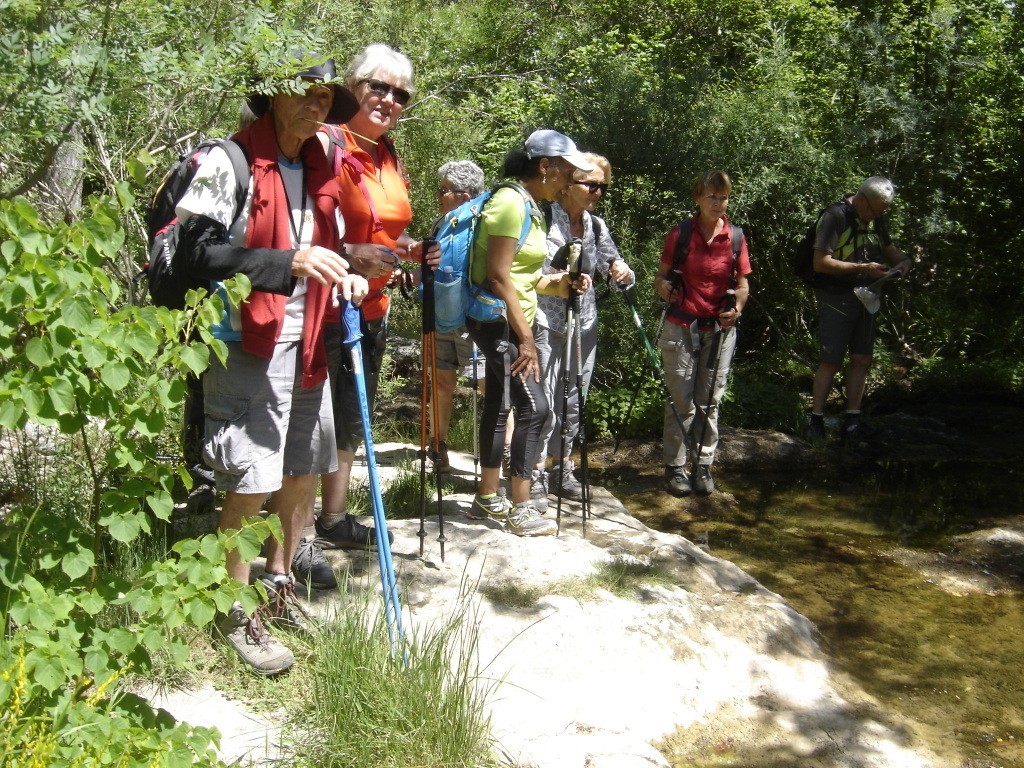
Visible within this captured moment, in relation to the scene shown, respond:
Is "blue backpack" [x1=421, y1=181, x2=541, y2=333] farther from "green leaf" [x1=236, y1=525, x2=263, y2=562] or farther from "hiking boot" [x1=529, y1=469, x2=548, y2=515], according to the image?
"green leaf" [x1=236, y1=525, x2=263, y2=562]

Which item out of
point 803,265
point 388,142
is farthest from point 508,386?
point 803,265

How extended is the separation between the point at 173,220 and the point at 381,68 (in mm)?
1091

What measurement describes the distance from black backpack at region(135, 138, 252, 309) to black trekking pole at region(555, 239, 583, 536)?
2.13 metres

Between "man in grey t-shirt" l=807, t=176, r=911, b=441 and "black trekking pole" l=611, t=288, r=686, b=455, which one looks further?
"man in grey t-shirt" l=807, t=176, r=911, b=441

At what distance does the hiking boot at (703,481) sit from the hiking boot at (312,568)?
339 cm

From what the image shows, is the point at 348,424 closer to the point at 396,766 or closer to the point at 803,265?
the point at 396,766

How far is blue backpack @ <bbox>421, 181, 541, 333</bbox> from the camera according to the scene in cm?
496

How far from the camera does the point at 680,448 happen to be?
6996 mm

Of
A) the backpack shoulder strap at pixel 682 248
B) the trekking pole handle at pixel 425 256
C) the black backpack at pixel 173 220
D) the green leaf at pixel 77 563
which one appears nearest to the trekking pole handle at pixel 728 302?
the backpack shoulder strap at pixel 682 248

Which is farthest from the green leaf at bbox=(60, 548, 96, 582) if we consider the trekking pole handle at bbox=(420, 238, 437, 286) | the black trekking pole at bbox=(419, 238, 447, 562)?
the trekking pole handle at bbox=(420, 238, 437, 286)

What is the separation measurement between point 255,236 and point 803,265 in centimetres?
556

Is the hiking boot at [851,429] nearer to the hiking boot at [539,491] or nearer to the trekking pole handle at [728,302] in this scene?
the trekking pole handle at [728,302]

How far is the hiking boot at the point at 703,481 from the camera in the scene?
7047 mm

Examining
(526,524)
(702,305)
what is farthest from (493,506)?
(702,305)
